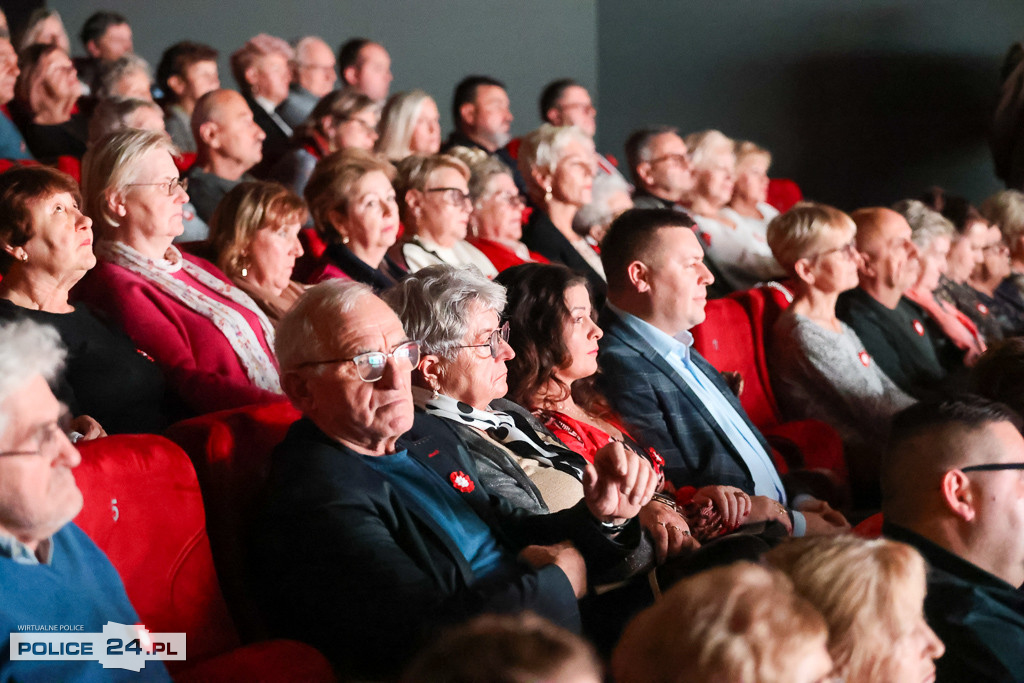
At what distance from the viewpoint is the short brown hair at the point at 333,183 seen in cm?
302

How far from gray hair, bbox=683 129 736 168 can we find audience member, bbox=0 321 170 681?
3840 millimetres

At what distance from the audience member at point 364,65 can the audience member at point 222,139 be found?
67.6 inches

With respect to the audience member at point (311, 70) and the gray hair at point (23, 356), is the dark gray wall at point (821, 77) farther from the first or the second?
the gray hair at point (23, 356)

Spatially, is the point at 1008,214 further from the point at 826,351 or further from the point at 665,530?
the point at 665,530

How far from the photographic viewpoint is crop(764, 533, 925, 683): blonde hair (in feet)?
3.72

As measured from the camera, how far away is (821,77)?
682 cm

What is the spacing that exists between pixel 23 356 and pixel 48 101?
3.44 m

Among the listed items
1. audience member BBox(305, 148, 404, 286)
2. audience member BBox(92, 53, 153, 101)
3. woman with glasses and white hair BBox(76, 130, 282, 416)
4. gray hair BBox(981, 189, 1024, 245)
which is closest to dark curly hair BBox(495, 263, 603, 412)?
woman with glasses and white hair BBox(76, 130, 282, 416)

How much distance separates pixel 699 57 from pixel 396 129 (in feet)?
10.2

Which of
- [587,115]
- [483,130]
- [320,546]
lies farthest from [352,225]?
[587,115]

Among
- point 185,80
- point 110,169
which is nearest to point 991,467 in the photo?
point 110,169

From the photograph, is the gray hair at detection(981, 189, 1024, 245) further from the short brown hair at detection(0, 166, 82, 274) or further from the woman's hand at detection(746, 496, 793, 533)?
the short brown hair at detection(0, 166, 82, 274)

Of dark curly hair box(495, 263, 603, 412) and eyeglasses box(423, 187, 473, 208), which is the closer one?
dark curly hair box(495, 263, 603, 412)

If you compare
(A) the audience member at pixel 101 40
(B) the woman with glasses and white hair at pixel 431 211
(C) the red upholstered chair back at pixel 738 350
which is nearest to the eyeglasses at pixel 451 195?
(B) the woman with glasses and white hair at pixel 431 211
